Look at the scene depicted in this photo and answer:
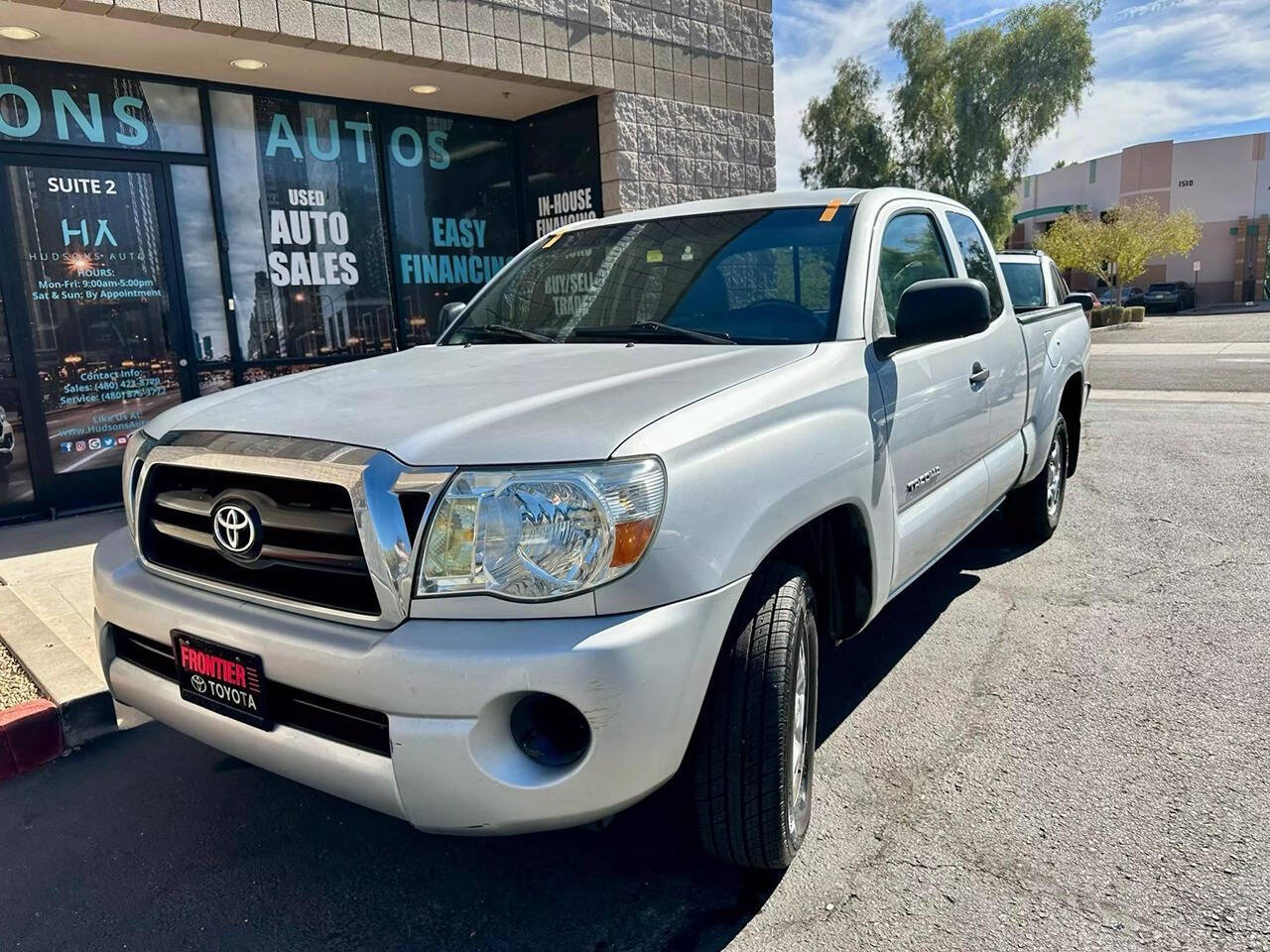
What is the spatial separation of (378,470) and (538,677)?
59 centimetres

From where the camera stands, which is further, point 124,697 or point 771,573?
point 124,697

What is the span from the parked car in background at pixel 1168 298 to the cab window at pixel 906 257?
5194 cm

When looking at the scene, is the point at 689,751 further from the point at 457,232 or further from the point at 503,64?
the point at 457,232

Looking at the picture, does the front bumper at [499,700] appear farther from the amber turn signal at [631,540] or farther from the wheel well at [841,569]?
the wheel well at [841,569]

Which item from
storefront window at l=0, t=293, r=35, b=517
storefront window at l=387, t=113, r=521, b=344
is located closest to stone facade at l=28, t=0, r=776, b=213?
storefront window at l=387, t=113, r=521, b=344

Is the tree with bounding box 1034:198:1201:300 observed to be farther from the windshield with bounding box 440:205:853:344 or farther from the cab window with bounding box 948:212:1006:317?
the windshield with bounding box 440:205:853:344

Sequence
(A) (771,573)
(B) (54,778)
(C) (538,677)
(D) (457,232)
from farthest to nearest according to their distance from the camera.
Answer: (D) (457,232) → (B) (54,778) → (A) (771,573) → (C) (538,677)

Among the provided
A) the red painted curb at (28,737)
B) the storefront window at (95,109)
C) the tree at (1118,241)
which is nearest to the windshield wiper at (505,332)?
the red painted curb at (28,737)

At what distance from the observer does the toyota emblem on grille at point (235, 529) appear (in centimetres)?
225

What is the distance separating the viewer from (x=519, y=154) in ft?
31.2

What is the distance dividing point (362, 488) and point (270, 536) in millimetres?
381

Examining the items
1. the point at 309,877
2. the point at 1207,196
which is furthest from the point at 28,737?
the point at 1207,196

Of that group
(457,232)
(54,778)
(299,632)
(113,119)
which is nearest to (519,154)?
(457,232)

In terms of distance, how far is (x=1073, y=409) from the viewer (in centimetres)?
600
